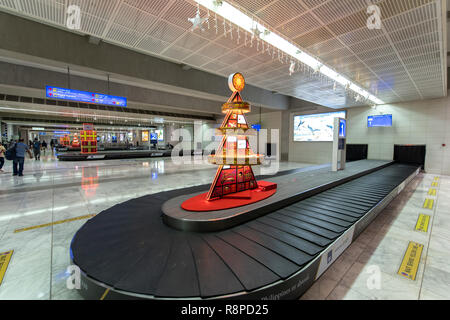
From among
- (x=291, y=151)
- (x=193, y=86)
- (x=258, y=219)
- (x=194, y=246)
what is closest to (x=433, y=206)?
(x=258, y=219)

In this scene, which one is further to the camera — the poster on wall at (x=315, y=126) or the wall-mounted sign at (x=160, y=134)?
the wall-mounted sign at (x=160, y=134)

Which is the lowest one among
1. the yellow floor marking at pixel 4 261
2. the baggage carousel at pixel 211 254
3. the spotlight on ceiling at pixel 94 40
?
the yellow floor marking at pixel 4 261

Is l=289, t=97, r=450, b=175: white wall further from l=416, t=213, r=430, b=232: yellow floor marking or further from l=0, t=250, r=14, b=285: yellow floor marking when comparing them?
l=0, t=250, r=14, b=285: yellow floor marking

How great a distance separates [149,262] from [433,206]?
6141mm

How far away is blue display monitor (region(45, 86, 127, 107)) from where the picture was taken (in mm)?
6406

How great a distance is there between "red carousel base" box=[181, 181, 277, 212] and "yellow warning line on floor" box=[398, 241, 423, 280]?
188cm

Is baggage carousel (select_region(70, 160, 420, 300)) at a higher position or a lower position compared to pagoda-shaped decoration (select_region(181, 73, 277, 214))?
lower

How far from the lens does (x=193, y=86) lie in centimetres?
777

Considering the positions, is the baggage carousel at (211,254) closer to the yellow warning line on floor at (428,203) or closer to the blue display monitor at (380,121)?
the yellow warning line on floor at (428,203)

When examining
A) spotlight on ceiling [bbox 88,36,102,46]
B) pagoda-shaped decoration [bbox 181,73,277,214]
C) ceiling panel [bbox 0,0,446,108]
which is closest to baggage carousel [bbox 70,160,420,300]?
pagoda-shaped decoration [bbox 181,73,277,214]

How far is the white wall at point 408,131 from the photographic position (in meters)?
9.23

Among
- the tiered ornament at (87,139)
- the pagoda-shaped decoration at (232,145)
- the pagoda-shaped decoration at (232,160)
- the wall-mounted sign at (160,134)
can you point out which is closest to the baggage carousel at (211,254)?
the pagoda-shaped decoration at (232,160)

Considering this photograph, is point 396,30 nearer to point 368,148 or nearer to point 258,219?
point 258,219

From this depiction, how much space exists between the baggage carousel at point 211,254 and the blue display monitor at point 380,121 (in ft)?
33.1
